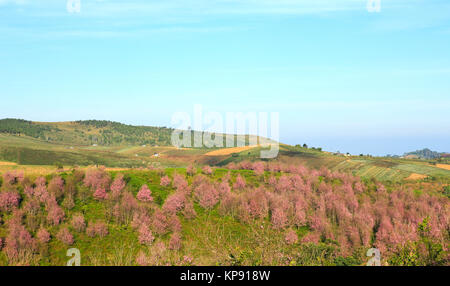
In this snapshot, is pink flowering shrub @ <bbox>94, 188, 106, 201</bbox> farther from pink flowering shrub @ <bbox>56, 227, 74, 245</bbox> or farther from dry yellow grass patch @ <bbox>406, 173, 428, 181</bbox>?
dry yellow grass patch @ <bbox>406, 173, 428, 181</bbox>

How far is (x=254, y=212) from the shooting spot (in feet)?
273

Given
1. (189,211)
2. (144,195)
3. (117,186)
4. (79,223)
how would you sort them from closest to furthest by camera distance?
(79,223)
(189,211)
(117,186)
(144,195)

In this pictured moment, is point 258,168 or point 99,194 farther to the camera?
point 258,168

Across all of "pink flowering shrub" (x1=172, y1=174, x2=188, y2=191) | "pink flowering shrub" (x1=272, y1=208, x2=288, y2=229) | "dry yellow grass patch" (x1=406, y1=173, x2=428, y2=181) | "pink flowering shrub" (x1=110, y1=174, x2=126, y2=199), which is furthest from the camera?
"dry yellow grass patch" (x1=406, y1=173, x2=428, y2=181)

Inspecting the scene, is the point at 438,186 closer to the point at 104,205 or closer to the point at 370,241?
the point at 370,241

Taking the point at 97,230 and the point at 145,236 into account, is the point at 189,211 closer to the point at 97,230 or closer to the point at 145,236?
the point at 145,236

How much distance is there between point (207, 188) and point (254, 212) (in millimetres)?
13799

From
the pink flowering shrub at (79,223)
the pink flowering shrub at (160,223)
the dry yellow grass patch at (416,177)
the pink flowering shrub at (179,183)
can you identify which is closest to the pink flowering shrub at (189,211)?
the pink flowering shrub at (160,223)

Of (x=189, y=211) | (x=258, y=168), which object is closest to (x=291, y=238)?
(x=189, y=211)

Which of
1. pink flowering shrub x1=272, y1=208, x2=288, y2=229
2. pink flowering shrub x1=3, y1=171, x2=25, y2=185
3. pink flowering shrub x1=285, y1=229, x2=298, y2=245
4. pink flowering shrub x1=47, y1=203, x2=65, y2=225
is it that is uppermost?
pink flowering shrub x1=3, y1=171, x2=25, y2=185

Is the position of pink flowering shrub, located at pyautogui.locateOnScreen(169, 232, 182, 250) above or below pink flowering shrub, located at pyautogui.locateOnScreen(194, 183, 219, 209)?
below

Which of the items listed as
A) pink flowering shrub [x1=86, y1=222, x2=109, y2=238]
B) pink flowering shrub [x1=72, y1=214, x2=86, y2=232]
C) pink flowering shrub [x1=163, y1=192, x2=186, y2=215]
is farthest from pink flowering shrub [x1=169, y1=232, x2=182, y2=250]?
pink flowering shrub [x1=72, y1=214, x2=86, y2=232]

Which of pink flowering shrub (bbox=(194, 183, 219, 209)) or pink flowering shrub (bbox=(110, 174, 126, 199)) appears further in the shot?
pink flowering shrub (bbox=(194, 183, 219, 209))

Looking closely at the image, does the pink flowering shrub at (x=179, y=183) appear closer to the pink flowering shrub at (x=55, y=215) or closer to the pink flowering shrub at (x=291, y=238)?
the pink flowering shrub at (x=55, y=215)
